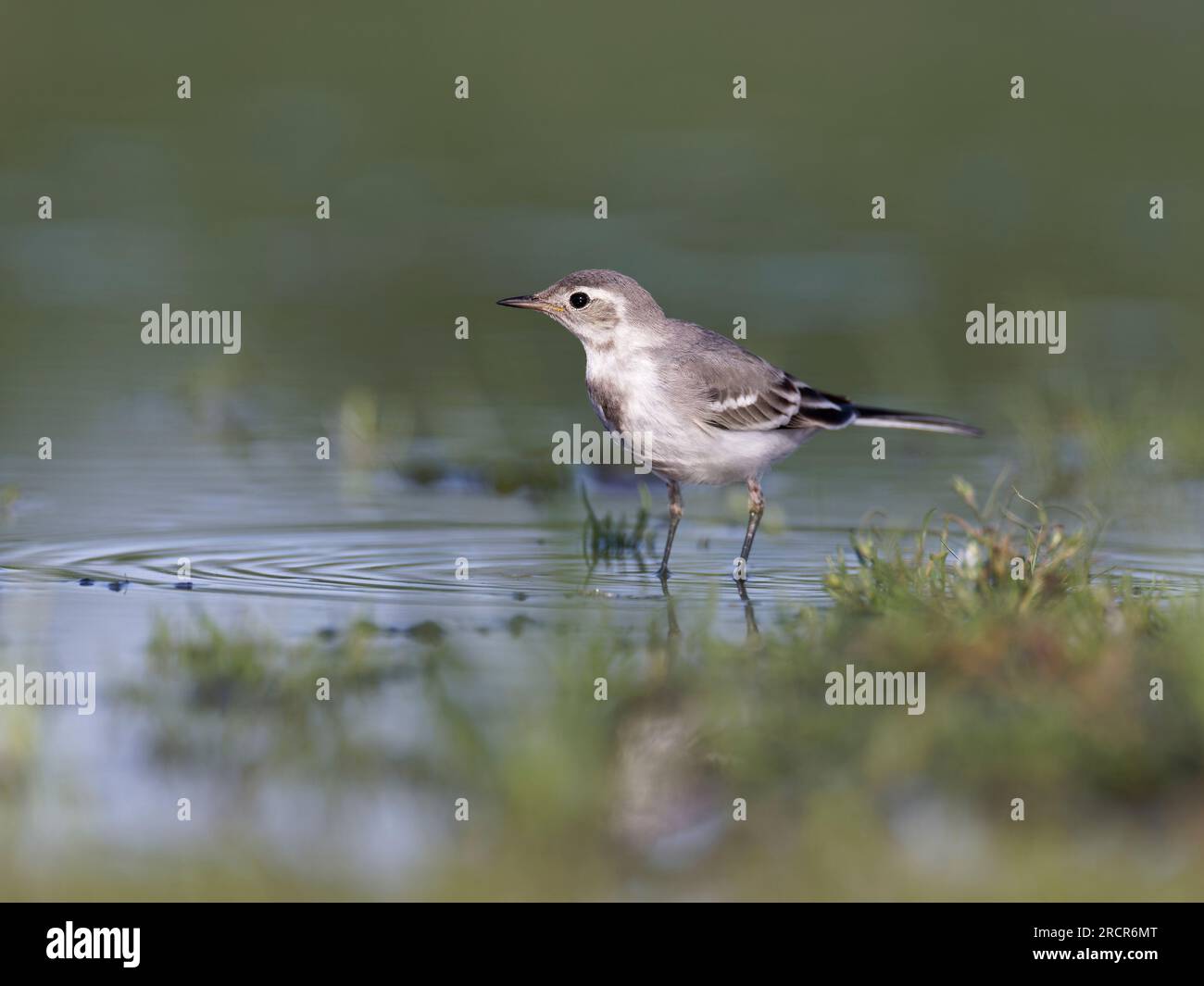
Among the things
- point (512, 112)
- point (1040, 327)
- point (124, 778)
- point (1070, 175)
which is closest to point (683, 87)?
point (512, 112)

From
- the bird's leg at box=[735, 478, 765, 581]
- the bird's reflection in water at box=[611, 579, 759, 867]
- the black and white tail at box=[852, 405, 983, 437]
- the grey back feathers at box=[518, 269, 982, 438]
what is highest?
the grey back feathers at box=[518, 269, 982, 438]

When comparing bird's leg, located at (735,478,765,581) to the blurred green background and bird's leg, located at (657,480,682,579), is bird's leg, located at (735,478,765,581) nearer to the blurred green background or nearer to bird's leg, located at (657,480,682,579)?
the blurred green background

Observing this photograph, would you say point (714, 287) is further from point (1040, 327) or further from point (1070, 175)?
point (1070, 175)

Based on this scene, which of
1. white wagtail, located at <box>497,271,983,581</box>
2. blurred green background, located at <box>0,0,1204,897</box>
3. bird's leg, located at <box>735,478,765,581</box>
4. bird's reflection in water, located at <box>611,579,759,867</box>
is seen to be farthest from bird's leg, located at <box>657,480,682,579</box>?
bird's reflection in water, located at <box>611,579,759,867</box>

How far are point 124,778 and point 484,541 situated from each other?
465 cm

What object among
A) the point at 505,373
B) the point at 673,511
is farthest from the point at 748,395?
the point at 505,373

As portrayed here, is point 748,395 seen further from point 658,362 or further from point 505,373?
point 505,373

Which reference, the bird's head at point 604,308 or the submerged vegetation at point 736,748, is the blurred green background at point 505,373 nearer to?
the submerged vegetation at point 736,748

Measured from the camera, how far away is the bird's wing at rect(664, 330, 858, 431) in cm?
1074

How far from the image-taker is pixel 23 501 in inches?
464

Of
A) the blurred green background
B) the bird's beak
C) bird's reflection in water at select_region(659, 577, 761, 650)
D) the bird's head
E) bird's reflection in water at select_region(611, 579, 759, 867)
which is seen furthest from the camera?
the bird's beak

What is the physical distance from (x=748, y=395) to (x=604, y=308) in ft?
2.97

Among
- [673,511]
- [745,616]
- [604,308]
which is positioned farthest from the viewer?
[673,511]

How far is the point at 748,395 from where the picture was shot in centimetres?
1098
